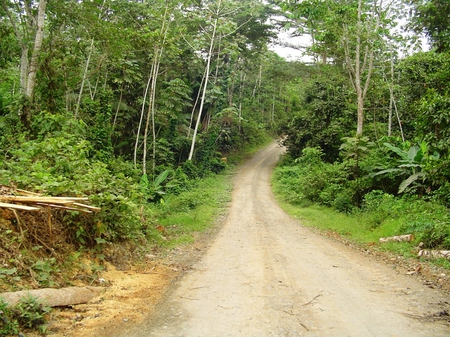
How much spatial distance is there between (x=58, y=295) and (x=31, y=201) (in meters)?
1.50

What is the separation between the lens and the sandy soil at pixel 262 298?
4445 mm

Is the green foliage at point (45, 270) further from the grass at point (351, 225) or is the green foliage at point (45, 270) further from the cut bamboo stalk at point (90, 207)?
the grass at point (351, 225)

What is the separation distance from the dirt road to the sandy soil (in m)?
0.01

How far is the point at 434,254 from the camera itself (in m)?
8.01

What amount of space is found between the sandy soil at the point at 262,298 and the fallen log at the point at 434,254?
96 cm

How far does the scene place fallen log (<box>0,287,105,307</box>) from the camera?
13.9 ft

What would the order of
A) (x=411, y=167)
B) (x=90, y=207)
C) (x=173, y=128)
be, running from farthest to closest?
1. (x=173, y=128)
2. (x=411, y=167)
3. (x=90, y=207)

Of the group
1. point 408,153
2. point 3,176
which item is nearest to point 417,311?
point 3,176

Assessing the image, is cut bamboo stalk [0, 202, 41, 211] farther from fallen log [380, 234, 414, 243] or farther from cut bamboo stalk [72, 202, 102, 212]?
fallen log [380, 234, 414, 243]

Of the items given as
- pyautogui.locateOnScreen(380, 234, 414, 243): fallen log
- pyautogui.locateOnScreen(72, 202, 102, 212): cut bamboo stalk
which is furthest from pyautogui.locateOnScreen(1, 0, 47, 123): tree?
pyautogui.locateOnScreen(380, 234, 414, 243): fallen log

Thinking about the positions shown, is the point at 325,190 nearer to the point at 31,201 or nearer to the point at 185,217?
the point at 185,217

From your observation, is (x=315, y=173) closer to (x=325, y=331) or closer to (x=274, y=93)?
(x=325, y=331)

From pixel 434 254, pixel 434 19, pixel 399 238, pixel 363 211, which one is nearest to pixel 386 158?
pixel 363 211

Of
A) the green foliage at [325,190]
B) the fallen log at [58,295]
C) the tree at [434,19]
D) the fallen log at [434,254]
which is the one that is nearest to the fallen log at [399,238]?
the fallen log at [434,254]
